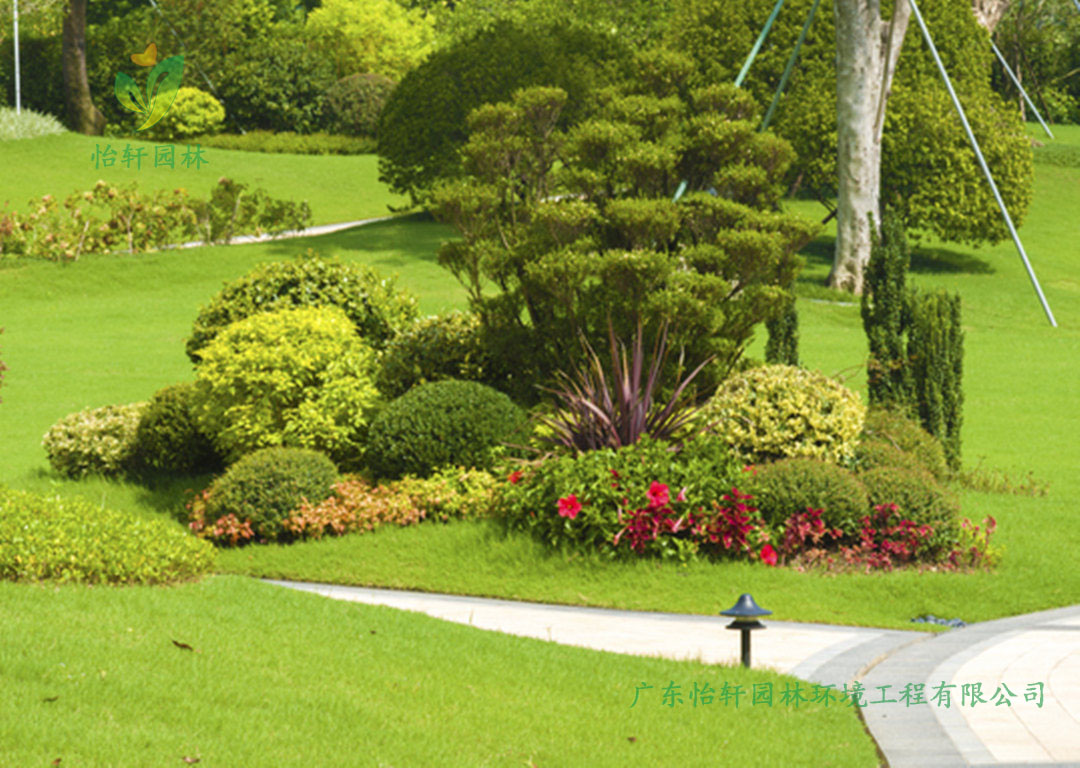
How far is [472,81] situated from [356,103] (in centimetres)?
2293

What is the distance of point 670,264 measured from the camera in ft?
40.1

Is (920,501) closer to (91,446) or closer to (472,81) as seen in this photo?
(91,446)

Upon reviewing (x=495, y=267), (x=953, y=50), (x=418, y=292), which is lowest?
(x=418, y=292)

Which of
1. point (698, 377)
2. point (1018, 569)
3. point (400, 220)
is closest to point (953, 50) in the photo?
point (400, 220)

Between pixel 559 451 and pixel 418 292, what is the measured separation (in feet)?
50.7

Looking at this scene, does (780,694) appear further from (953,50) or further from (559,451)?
(953,50)

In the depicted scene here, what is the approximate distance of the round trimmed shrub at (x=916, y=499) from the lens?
10273 mm

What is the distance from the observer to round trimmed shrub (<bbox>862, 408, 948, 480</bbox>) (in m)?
12.4

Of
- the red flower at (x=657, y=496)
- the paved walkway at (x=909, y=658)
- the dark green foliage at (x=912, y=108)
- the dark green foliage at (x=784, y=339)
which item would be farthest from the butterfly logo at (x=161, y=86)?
the paved walkway at (x=909, y=658)

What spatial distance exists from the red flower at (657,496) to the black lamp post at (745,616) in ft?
9.84

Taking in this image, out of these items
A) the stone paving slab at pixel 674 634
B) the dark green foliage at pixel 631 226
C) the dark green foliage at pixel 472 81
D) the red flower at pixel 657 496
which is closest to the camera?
the stone paving slab at pixel 674 634

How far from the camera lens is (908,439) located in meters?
12.5

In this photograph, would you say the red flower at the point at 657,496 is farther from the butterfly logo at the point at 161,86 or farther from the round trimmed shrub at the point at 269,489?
the butterfly logo at the point at 161,86

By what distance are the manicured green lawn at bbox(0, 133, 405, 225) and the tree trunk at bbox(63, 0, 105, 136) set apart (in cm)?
136
